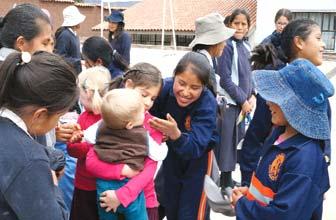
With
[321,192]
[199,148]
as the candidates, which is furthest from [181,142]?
[321,192]

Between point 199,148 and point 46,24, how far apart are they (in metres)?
0.93

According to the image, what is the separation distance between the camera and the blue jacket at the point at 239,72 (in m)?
3.71

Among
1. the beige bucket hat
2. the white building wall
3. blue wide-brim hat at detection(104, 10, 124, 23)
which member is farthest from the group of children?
the white building wall

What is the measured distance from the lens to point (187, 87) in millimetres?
2256

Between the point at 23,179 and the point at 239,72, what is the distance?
288 cm

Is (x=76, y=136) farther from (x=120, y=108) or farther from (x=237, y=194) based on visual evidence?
(x=237, y=194)

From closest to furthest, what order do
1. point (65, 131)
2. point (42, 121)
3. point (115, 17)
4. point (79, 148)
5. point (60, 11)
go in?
1. point (42, 121)
2. point (65, 131)
3. point (79, 148)
4. point (115, 17)
5. point (60, 11)

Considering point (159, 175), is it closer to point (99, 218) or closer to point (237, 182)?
point (99, 218)

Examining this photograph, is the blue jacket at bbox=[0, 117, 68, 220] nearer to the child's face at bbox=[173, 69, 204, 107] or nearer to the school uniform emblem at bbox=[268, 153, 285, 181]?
the school uniform emblem at bbox=[268, 153, 285, 181]

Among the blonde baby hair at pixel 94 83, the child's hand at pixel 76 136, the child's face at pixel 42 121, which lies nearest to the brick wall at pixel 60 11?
the blonde baby hair at pixel 94 83

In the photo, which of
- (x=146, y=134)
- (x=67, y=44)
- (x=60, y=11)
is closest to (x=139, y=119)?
(x=146, y=134)

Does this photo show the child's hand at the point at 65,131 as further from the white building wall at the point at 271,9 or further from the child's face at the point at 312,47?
the white building wall at the point at 271,9

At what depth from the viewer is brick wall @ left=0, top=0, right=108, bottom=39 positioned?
26344 mm

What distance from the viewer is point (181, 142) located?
7.13ft
